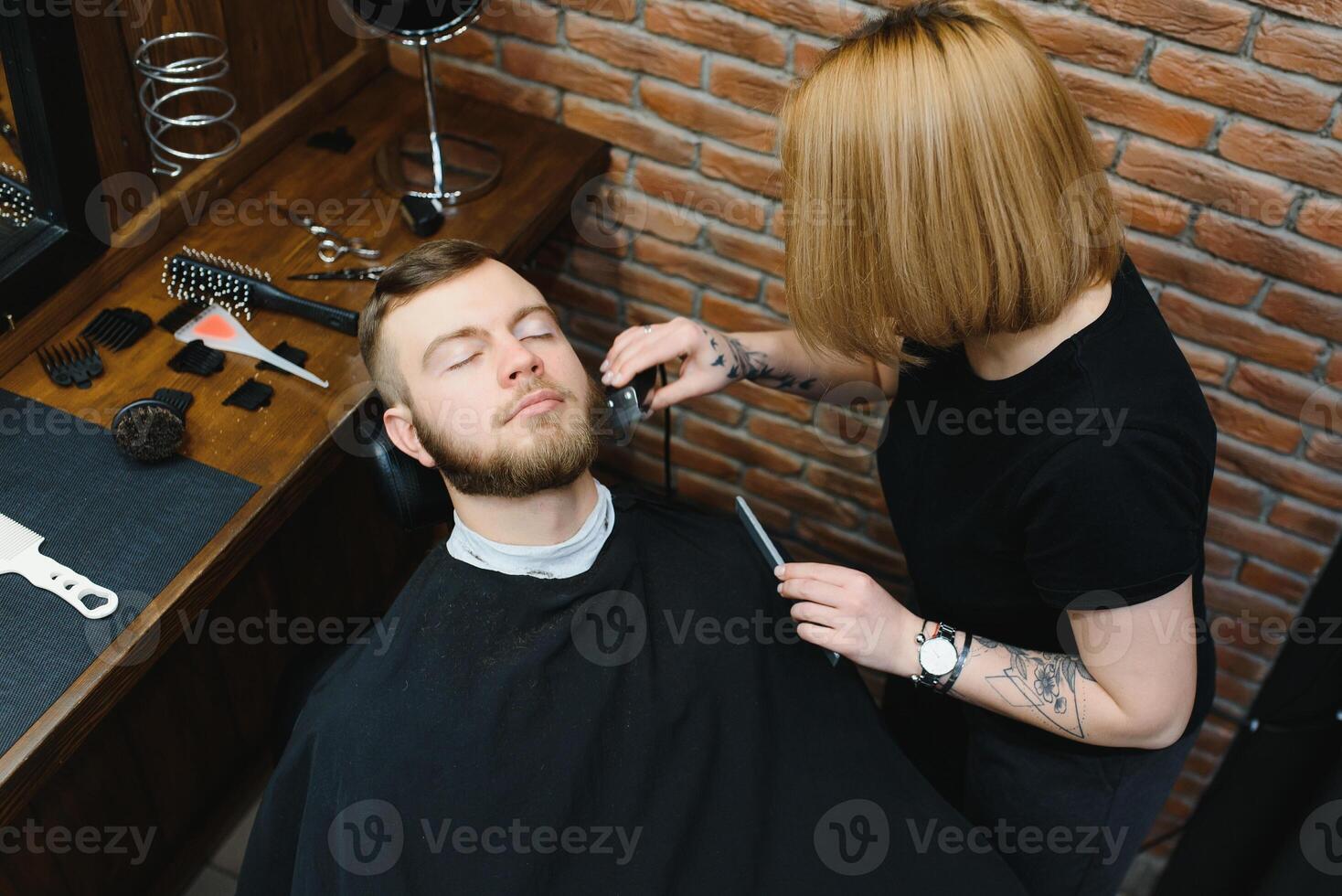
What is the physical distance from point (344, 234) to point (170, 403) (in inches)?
19.3

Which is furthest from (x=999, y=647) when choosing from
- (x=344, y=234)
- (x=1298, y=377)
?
(x=344, y=234)

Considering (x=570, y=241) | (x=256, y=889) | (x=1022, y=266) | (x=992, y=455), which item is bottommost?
(x=256, y=889)

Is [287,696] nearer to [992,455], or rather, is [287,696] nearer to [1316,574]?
[992,455]

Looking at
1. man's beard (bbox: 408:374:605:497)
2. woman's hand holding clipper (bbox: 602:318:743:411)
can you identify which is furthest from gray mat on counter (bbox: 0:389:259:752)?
woman's hand holding clipper (bbox: 602:318:743:411)

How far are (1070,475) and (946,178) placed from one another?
367mm

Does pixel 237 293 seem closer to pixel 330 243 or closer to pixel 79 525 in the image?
pixel 330 243

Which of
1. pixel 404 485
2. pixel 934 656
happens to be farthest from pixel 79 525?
pixel 934 656

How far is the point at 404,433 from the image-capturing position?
66.9 inches

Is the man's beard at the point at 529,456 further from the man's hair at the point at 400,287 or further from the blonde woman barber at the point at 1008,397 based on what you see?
the blonde woman barber at the point at 1008,397

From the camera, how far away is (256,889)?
1.67 meters

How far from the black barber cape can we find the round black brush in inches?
16.1

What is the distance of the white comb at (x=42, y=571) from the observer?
156cm

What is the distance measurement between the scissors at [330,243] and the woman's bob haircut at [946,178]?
3.15ft

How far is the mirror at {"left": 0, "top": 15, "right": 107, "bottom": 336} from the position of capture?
165 centimetres
